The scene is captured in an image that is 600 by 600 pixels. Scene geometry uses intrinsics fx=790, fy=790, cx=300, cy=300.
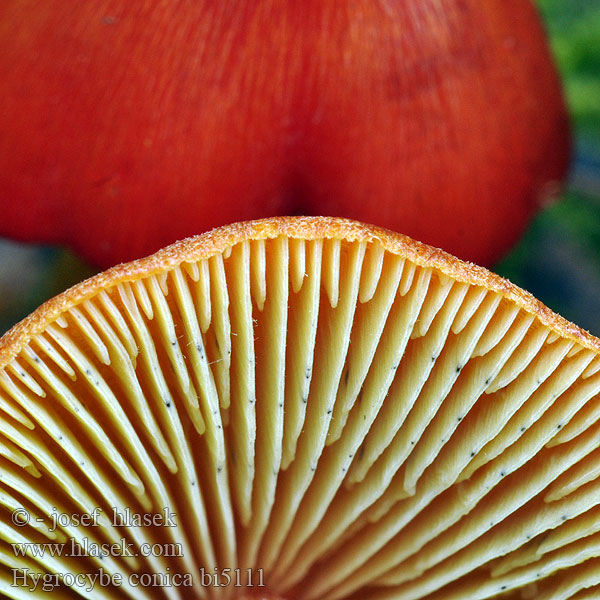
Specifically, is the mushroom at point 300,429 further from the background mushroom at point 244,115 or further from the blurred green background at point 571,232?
the blurred green background at point 571,232

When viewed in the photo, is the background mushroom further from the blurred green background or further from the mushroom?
the blurred green background

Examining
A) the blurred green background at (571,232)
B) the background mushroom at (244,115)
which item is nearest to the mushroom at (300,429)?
the background mushroom at (244,115)

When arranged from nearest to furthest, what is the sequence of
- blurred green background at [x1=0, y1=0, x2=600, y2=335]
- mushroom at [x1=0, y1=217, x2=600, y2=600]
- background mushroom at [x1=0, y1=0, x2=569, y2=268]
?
mushroom at [x1=0, y1=217, x2=600, y2=600] → background mushroom at [x1=0, y1=0, x2=569, y2=268] → blurred green background at [x1=0, y1=0, x2=600, y2=335]

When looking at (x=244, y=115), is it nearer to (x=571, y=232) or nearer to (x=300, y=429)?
(x=300, y=429)

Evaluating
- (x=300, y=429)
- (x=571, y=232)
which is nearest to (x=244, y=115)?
(x=300, y=429)

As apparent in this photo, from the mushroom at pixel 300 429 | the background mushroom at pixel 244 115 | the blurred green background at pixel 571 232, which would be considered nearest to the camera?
the mushroom at pixel 300 429

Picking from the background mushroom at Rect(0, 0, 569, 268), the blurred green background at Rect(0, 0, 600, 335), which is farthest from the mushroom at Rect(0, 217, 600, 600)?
the blurred green background at Rect(0, 0, 600, 335)

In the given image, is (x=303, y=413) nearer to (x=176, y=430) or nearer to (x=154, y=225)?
(x=176, y=430)
